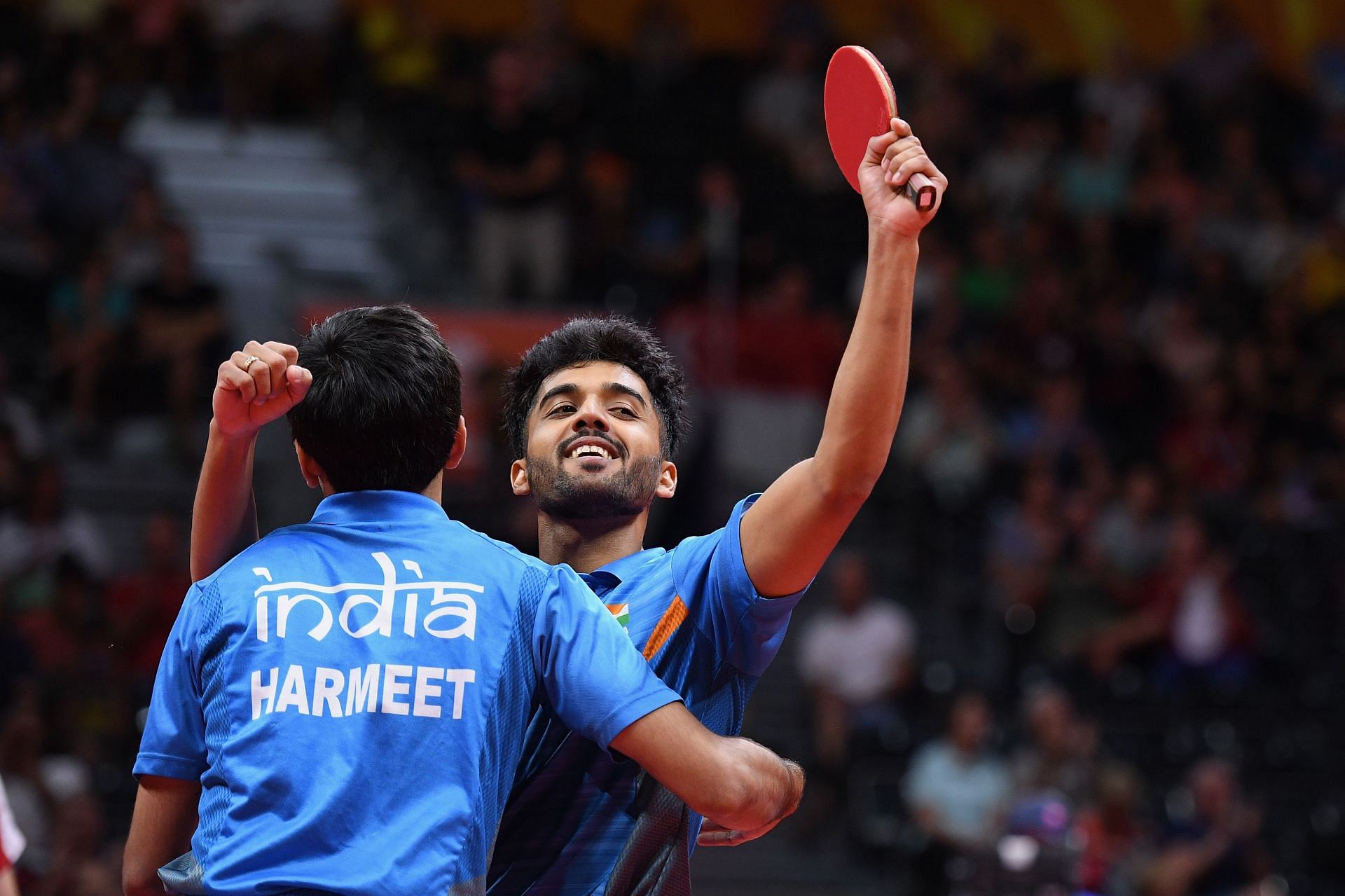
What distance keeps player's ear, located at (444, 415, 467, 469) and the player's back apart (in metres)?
0.21

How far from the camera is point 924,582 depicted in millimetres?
11641

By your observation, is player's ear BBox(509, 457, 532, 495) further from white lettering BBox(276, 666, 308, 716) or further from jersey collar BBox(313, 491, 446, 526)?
white lettering BBox(276, 666, 308, 716)

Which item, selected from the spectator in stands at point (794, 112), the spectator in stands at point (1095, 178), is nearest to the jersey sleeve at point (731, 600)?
the spectator in stands at point (794, 112)

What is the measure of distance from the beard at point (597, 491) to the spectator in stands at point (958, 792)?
6494 mm

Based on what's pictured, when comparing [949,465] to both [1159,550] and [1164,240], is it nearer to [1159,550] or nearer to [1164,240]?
[1159,550]

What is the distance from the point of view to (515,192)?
12.6m

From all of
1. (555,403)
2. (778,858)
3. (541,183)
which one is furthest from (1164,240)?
(555,403)

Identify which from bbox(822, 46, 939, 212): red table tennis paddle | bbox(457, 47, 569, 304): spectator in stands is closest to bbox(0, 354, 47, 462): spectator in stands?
bbox(457, 47, 569, 304): spectator in stands

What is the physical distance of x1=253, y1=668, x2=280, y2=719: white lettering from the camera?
2.54 metres

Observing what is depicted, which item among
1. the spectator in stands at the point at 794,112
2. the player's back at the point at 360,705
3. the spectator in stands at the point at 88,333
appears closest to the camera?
the player's back at the point at 360,705

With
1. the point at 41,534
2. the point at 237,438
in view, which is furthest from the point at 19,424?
the point at 237,438

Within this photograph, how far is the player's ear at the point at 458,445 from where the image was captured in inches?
113

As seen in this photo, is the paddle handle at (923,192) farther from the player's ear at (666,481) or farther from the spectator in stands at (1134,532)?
the spectator in stands at (1134,532)

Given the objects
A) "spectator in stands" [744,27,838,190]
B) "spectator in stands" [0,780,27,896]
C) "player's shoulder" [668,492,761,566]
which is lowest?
"spectator in stands" [0,780,27,896]
